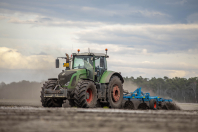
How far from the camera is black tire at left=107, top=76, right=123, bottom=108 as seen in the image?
19156 mm

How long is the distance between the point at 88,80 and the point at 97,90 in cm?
138

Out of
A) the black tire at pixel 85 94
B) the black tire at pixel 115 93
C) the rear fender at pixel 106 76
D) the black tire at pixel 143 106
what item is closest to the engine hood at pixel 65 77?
the black tire at pixel 85 94

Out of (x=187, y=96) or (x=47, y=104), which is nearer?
(x=47, y=104)

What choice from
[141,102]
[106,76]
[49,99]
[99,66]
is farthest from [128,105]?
[49,99]

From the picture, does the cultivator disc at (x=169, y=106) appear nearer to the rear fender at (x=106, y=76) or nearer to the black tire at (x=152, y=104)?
the black tire at (x=152, y=104)

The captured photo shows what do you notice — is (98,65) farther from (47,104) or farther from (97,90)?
(47,104)

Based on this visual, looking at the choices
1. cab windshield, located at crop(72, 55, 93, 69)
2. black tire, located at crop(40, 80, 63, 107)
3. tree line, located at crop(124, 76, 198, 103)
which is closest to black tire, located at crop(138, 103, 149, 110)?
cab windshield, located at crop(72, 55, 93, 69)

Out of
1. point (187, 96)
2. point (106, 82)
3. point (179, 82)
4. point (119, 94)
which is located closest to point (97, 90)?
point (106, 82)

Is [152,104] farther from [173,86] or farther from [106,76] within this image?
[173,86]

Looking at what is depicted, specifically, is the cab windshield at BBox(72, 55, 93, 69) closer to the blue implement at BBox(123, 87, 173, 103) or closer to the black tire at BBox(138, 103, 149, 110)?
the blue implement at BBox(123, 87, 173, 103)

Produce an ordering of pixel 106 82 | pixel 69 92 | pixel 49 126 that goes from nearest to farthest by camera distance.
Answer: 1. pixel 49 126
2. pixel 69 92
3. pixel 106 82

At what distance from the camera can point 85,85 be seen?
17047mm

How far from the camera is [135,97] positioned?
21234 mm

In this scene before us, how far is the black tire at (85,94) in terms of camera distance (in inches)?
662
